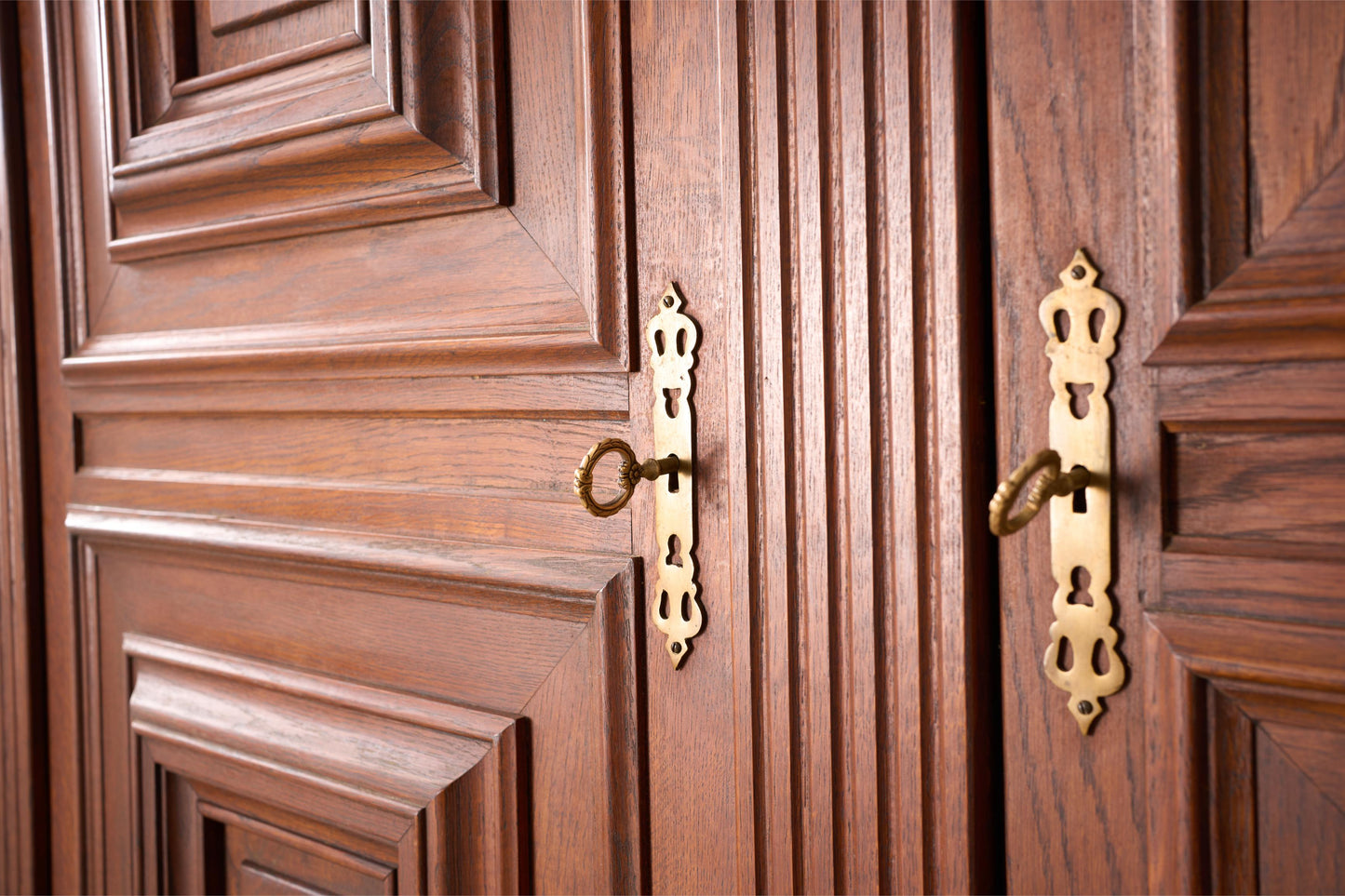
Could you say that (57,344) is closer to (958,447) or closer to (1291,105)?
(958,447)

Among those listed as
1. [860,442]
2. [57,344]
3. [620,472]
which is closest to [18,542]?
[57,344]

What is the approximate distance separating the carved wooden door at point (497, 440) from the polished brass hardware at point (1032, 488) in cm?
4

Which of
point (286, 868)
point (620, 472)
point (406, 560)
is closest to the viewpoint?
point (620, 472)

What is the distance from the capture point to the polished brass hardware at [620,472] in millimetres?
468

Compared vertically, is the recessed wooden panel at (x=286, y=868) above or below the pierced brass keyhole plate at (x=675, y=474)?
below

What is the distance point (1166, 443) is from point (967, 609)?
0.10 m

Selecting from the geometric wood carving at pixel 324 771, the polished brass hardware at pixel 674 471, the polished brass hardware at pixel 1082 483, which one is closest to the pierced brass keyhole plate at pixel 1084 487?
the polished brass hardware at pixel 1082 483

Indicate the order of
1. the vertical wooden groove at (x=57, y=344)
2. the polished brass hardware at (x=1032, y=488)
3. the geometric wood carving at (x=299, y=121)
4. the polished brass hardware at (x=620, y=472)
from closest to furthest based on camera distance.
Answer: the polished brass hardware at (x=1032, y=488)
the polished brass hardware at (x=620, y=472)
the geometric wood carving at (x=299, y=121)
the vertical wooden groove at (x=57, y=344)

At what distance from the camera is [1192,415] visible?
1.27ft

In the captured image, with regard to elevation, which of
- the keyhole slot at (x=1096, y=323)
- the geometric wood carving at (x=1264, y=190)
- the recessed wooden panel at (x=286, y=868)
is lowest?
the recessed wooden panel at (x=286, y=868)

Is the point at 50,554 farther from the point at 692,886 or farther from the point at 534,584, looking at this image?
the point at 692,886

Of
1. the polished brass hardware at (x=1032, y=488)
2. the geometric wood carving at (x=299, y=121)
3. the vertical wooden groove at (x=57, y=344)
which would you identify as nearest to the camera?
the polished brass hardware at (x=1032, y=488)

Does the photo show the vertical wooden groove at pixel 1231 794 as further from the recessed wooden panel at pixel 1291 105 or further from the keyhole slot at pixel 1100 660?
the recessed wooden panel at pixel 1291 105

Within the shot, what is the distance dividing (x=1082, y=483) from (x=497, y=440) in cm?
31
